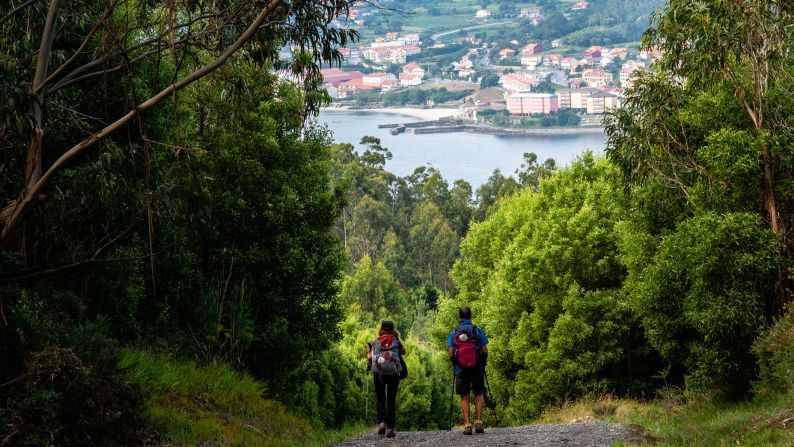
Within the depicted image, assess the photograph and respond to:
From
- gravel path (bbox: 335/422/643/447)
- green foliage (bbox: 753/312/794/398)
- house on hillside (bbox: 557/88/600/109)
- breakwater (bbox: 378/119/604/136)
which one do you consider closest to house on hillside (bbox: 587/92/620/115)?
house on hillside (bbox: 557/88/600/109)

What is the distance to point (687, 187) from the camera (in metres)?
17.1

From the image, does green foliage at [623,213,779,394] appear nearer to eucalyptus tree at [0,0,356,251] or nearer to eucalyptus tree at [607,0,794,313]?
eucalyptus tree at [607,0,794,313]

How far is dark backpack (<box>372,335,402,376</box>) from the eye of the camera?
11766 mm

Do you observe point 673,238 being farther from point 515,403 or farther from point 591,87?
point 591,87

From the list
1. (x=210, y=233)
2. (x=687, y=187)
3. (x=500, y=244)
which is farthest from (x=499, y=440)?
(x=500, y=244)

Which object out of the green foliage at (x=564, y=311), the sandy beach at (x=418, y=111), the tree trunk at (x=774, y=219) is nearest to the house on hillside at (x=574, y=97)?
the sandy beach at (x=418, y=111)

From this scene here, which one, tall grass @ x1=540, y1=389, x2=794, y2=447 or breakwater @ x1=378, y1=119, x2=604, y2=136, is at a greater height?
tall grass @ x1=540, y1=389, x2=794, y2=447

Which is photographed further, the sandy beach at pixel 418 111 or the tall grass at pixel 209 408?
the sandy beach at pixel 418 111

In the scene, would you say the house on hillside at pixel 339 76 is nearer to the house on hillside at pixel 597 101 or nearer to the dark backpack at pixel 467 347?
the house on hillside at pixel 597 101

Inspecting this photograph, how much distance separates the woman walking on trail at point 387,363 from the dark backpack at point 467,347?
70 cm

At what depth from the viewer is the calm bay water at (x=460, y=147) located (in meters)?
129

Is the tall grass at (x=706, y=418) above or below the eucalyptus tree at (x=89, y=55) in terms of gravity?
below

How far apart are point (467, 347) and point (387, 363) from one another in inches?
39.4

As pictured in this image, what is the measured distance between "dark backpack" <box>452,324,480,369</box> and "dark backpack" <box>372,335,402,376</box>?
2.46 feet
